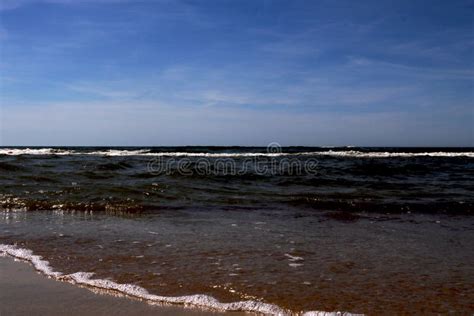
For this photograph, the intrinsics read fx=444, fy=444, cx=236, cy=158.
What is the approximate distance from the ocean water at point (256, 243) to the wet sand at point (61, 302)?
19cm

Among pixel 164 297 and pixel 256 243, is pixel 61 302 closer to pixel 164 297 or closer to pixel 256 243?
pixel 164 297

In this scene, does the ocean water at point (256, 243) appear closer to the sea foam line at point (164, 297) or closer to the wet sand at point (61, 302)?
the sea foam line at point (164, 297)

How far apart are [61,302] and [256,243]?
9.04 feet

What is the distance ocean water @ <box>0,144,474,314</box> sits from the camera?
398cm

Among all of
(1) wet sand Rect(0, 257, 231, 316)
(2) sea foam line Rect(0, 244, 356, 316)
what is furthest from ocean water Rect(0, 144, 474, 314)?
(1) wet sand Rect(0, 257, 231, 316)

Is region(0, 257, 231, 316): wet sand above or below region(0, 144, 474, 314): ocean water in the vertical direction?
below

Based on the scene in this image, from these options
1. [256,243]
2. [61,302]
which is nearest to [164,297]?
[61,302]

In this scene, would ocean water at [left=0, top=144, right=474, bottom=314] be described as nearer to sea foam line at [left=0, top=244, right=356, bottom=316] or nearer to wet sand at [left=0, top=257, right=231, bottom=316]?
sea foam line at [left=0, top=244, right=356, bottom=316]

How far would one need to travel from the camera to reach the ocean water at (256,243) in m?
3.98

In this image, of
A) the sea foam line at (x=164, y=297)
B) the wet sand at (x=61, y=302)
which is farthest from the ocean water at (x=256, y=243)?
the wet sand at (x=61, y=302)

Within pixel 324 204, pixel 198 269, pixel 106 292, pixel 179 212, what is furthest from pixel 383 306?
pixel 324 204

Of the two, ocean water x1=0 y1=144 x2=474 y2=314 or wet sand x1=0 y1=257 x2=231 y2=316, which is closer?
wet sand x1=0 y1=257 x2=231 y2=316

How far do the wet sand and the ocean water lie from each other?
0.62 feet

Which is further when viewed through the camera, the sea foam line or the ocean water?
the ocean water
